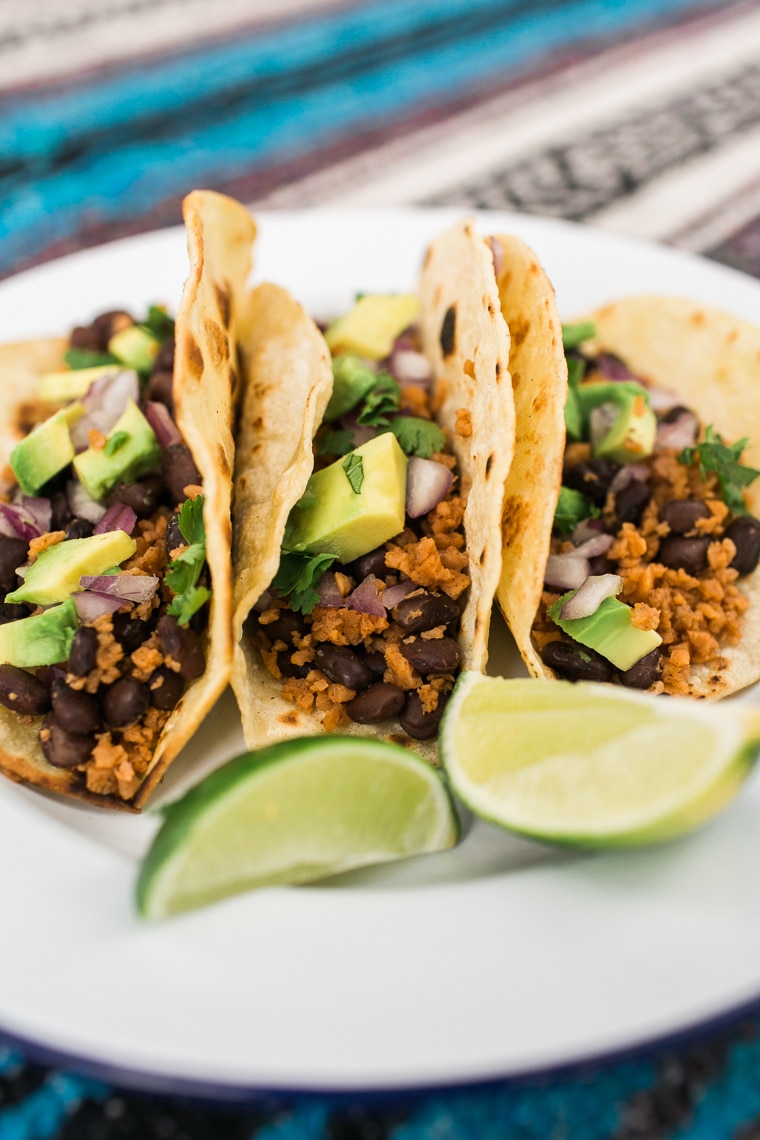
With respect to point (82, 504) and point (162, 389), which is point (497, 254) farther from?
point (82, 504)

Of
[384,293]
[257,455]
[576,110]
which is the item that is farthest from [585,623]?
[576,110]

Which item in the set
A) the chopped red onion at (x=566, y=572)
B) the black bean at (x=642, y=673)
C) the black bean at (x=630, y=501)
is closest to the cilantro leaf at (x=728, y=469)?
the black bean at (x=630, y=501)

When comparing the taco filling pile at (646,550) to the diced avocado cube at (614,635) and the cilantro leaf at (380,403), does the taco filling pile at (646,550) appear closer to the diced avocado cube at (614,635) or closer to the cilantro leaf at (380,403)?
the diced avocado cube at (614,635)

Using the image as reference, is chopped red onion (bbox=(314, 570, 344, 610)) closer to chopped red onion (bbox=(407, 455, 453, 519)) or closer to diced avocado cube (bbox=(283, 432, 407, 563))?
diced avocado cube (bbox=(283, 432, 407, 563))

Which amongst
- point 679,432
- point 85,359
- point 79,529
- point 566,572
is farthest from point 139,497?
point 679,432

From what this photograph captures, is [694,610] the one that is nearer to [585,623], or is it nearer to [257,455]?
[585,623]

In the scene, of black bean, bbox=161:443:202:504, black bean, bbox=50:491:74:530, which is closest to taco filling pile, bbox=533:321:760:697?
black bean, bbox=161:443:202:504
